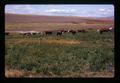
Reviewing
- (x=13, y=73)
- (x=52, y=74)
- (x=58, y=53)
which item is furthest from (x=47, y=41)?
(x=13, y=73)

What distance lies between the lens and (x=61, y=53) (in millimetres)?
2928

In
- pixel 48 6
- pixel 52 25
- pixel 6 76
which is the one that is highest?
pixel 48 6

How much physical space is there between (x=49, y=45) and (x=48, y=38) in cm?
7

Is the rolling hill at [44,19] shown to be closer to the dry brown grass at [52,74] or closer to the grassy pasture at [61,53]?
the grassy pasture at [61,53]

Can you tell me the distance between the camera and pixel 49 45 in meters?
2.93

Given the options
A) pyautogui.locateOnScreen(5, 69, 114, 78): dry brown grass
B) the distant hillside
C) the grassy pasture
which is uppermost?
the distant hillside

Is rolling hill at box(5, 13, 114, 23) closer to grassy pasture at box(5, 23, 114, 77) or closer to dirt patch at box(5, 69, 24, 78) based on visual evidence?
grassy pasture at box(5, 23, 114, 77)

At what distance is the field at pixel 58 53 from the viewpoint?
292 centimetres

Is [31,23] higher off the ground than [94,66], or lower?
higher

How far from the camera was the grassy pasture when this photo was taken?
292 cm

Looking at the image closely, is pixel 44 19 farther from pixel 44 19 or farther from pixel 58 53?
pixel 58 53

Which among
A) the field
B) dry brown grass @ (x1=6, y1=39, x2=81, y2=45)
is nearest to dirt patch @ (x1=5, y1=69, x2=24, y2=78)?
the field
